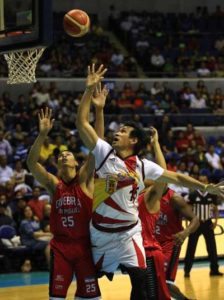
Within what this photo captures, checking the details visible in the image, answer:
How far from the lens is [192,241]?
14648mm

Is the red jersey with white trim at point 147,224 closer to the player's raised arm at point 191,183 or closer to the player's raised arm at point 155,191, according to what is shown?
the player's raised arm at point 155,191

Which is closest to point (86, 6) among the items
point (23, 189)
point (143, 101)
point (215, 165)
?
point (143, 101)

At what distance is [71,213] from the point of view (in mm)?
7844

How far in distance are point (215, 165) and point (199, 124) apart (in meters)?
3.65

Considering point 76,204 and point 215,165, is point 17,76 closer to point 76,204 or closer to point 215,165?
point 76,204

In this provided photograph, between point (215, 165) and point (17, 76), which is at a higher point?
point (17, 76)

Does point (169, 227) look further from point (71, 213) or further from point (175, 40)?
point (175, 40)

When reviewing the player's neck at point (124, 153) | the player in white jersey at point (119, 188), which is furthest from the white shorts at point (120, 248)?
the player's neck at point (124, 153)

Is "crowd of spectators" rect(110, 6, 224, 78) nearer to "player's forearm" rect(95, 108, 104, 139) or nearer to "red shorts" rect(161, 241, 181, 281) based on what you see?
"red shorts" rect(161, 241, 181, 281)

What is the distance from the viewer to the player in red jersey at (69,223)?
764 cm

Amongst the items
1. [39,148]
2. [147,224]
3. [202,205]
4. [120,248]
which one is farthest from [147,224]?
[202,205]

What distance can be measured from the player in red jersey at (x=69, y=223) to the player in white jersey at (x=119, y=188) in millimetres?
236

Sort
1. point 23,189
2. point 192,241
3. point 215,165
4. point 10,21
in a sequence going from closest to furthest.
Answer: point 10,21 < point 192,241 < point 23,189 < point 215,165

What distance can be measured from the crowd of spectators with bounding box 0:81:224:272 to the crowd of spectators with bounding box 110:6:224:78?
203 centimetres
